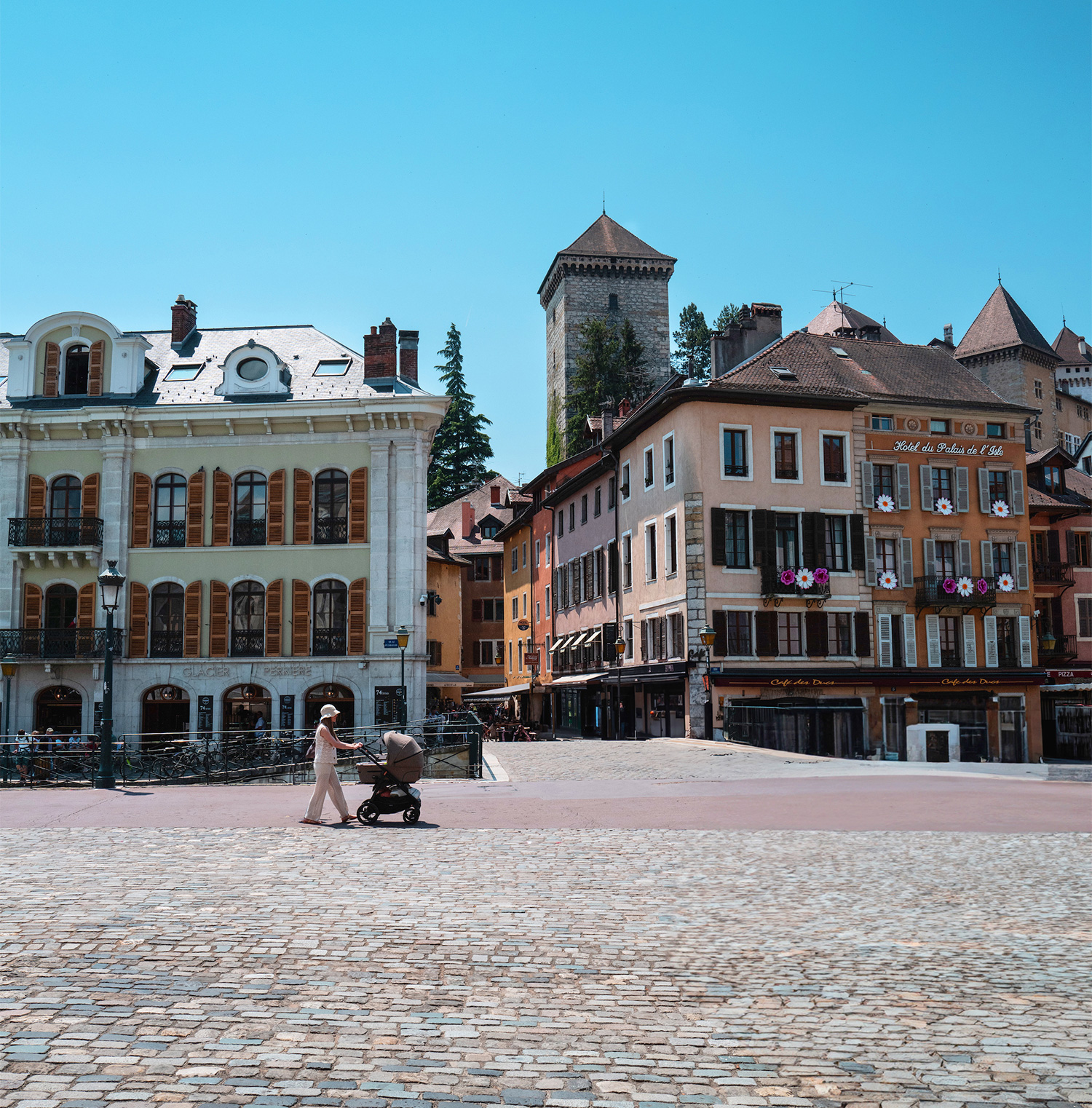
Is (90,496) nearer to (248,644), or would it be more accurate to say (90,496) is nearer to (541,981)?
(248,644)

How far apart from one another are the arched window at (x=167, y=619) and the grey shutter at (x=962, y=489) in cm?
2678

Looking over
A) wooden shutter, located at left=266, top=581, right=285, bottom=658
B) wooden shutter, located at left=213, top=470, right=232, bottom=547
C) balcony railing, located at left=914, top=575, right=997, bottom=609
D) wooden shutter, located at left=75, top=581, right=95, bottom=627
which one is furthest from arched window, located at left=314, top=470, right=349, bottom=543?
balcony railing, located at left=914, top=575, right=997, bottom=609

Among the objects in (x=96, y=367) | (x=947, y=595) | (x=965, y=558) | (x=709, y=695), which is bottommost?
(x=709, y=695)

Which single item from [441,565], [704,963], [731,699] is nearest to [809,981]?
[704,963]

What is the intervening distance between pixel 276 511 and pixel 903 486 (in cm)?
2142

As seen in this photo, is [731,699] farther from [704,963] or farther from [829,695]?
[704,963]

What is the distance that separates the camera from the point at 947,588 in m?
39.6

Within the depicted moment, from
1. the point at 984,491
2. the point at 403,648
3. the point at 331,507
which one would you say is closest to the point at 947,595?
the point at 984,491

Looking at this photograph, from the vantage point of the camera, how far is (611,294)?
93375 millimetres

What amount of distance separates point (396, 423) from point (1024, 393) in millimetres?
59158

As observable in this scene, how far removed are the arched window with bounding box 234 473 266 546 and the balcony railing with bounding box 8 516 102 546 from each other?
14.1 ft

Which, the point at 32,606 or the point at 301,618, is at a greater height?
the point at 32,606

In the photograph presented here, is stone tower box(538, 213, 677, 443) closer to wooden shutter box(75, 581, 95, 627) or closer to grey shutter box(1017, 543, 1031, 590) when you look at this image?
grey shutter box(1017, 543, 1031, 590)

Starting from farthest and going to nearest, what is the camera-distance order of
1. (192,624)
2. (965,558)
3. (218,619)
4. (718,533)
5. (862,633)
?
(965,558), (862,633), (718,533), (218,619), (192,624)
